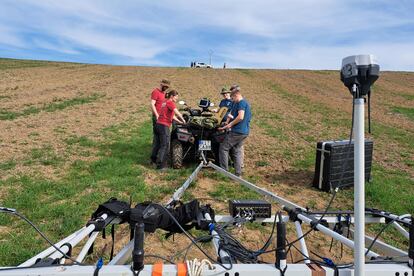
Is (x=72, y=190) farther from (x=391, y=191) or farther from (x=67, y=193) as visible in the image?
(x=391, y=191)

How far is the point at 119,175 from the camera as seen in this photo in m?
7.92

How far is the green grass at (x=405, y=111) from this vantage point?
2104cm

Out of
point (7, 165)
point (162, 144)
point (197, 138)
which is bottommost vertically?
point (7, 165)

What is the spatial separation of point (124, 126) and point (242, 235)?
33.4 ft

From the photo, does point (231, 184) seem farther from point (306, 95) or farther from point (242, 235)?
point (306, 95)

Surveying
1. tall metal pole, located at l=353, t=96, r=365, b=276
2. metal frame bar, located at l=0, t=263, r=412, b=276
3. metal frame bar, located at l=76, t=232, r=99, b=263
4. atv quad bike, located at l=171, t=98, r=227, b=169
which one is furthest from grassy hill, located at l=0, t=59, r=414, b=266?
tall metal pole, located at l=353, t=96, r=365, b=276

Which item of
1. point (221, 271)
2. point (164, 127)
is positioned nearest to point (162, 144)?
point (164, 127)

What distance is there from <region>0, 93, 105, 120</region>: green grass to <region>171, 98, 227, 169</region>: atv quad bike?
32.0ft

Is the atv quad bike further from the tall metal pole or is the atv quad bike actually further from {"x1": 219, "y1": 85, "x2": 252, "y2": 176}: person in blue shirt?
the tall metal pole

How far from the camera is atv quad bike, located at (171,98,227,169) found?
28.7 ft

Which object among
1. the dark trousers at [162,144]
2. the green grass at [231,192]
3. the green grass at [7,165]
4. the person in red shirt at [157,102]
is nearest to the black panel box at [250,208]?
the green grass at [231,192]

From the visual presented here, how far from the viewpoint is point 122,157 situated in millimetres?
9562

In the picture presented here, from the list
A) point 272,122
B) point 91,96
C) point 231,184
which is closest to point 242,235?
point 231,184

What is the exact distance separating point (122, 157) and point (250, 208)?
21.1 ft
